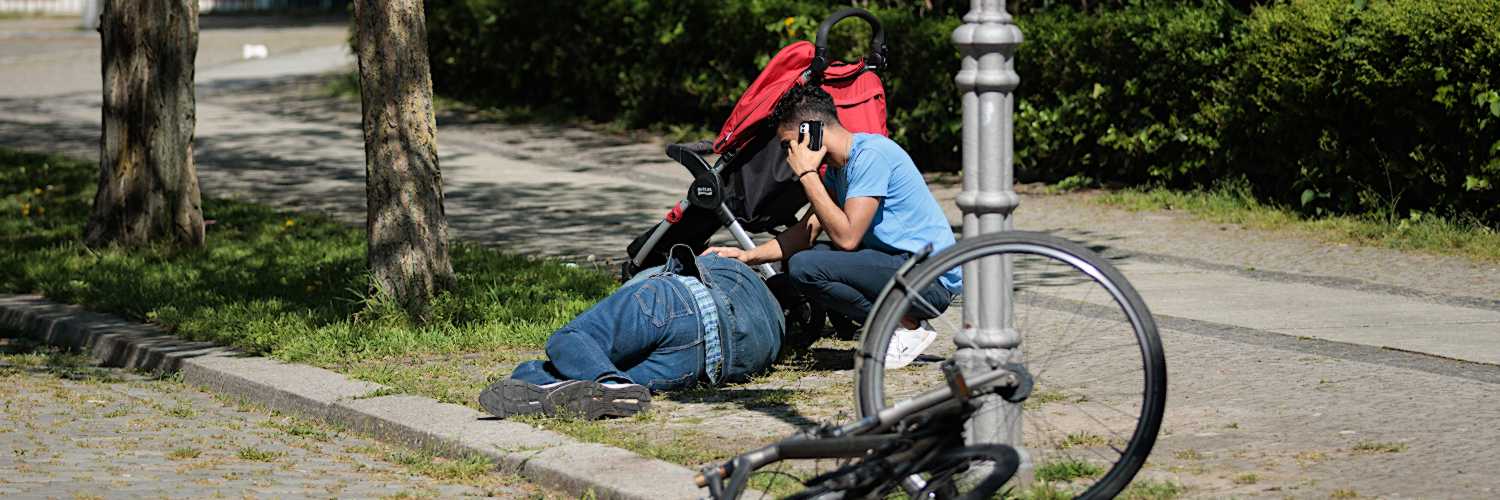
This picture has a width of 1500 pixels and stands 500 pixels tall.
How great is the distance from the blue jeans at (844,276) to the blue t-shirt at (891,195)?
84 millimetres

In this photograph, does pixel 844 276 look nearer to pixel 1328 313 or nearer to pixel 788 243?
pixel 788 243

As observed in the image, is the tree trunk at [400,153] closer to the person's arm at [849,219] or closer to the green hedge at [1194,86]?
the person's arm at [849,219]

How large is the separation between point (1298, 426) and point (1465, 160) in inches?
193

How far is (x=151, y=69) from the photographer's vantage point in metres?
10.2

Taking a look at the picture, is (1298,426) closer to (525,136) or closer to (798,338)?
→ (798,338)

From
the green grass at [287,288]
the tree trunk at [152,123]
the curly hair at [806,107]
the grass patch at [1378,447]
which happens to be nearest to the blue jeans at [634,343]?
the green grass at [287,288]

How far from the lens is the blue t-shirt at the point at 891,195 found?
21.9 ft

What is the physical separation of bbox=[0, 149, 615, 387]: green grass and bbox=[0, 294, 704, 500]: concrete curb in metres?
0.17

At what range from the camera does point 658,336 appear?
21.2 feet

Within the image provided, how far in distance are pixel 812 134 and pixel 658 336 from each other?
2.92ft

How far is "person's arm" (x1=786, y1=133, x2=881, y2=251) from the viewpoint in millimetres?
6543

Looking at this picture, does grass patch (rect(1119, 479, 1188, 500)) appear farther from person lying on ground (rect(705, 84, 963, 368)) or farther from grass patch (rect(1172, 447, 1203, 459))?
person lying on ground (rect(705, 84, 963, 368))

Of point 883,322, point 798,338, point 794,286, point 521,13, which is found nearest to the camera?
point 883,322

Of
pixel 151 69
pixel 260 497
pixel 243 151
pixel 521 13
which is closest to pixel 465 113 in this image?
pixel 521 13
